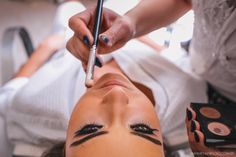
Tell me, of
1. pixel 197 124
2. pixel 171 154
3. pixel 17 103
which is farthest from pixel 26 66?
pixel 197 124

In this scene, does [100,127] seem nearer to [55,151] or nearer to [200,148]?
[200,148]

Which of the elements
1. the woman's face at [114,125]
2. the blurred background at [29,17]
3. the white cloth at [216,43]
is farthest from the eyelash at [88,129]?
the blurred background at [29,17]

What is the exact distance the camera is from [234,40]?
2.01 feet

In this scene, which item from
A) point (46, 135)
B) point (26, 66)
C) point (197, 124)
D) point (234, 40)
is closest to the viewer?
point (197, 124)

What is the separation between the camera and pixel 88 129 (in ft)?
1.62

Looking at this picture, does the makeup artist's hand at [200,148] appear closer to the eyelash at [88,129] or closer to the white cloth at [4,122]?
the eyelash at [88,129]

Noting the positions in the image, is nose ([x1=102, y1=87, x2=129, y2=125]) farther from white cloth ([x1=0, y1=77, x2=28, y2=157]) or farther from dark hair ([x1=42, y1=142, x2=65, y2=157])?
white cloth ([x1=0, y1=77, x2=28, y2=157])

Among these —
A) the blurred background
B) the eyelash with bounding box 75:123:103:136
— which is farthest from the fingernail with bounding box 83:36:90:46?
the blurred background

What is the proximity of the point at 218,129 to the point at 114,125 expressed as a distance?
0.14m

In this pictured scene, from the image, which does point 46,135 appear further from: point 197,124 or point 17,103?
point 197,124

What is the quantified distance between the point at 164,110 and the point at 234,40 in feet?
0.67

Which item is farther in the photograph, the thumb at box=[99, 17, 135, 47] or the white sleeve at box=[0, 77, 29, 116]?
the white sleeve at box=[0, 77, 29, 116]

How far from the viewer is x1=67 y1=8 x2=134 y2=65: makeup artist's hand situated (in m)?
0.55

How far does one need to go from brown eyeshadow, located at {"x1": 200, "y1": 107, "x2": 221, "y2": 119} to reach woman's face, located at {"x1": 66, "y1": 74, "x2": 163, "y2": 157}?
70 mm
